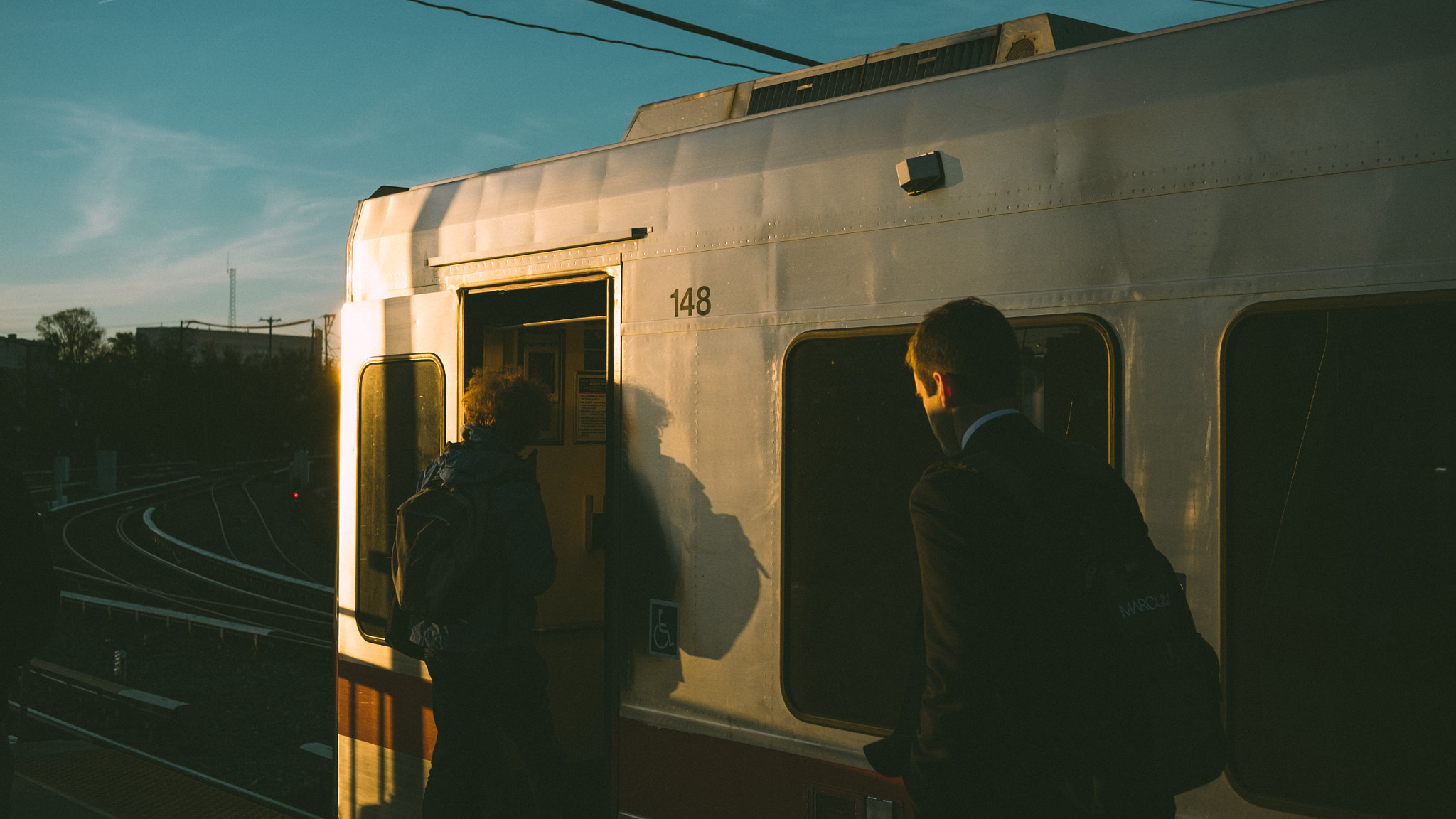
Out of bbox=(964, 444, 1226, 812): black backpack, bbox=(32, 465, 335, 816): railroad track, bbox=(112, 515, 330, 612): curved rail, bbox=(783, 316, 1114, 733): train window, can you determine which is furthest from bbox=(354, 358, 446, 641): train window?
bbox=(112, 515, 330, 612): curved rail

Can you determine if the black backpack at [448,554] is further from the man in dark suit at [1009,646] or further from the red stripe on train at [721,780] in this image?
the man in dark suit at [1009,646]

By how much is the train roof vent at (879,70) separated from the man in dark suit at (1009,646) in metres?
1.69

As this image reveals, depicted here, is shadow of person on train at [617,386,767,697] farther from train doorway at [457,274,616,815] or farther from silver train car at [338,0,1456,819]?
train doorway at [457,274,616,815]

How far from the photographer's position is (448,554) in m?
3.33

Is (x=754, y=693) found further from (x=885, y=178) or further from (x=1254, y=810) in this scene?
(x=885, y=178)

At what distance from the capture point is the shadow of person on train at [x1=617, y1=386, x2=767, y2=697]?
3094mm

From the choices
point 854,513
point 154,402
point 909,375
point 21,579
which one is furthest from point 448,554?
point 154,402

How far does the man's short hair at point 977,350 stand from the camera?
1.84 m

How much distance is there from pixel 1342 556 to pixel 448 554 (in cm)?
253

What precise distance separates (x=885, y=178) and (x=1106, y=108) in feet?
2.03

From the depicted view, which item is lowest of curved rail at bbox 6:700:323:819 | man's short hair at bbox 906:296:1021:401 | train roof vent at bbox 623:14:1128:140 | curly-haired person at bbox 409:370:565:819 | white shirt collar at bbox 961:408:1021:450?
curved rail at bbox 6:700:323:819

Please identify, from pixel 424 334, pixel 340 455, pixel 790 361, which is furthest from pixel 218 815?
pixel 790 361

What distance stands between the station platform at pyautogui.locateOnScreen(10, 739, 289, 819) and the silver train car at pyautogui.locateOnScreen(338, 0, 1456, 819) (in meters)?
1.13

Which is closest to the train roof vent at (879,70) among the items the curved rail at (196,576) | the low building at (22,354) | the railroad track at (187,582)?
the railroad track at (187,582)
